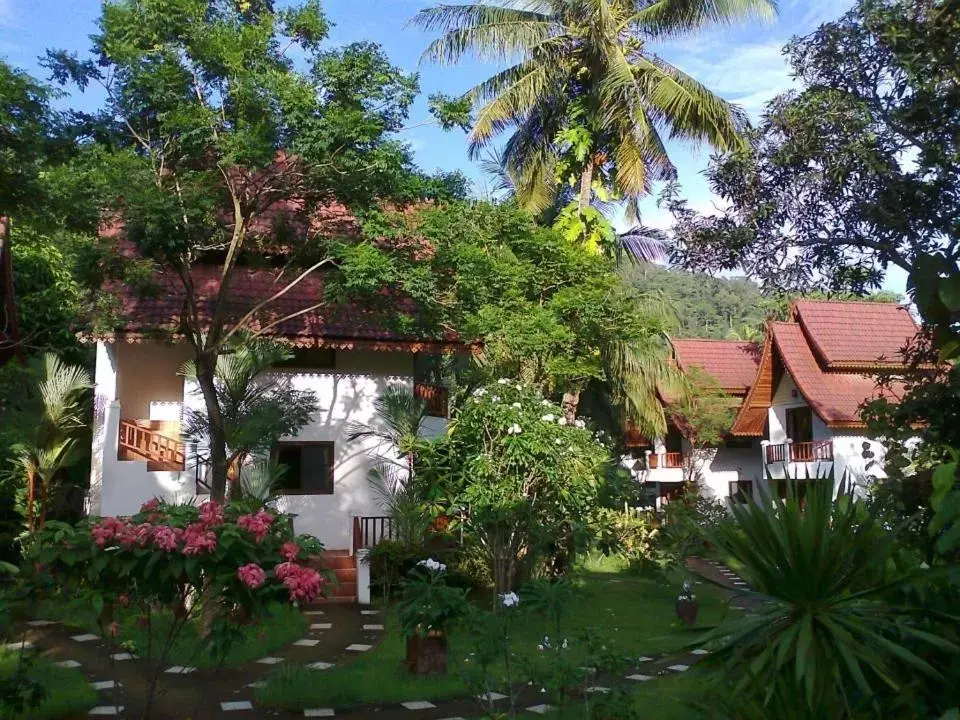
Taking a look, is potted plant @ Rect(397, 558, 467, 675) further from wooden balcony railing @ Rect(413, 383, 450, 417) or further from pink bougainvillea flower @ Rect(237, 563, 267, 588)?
→ wooden balcony railing @ Rect(413, 383, 450, 417)

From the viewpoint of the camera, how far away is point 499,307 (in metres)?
13.4

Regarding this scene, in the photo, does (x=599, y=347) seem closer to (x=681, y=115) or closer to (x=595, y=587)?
(x=595, y=587)

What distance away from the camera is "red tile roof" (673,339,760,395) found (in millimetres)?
28156

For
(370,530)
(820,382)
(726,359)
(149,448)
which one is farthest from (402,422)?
(726,359)

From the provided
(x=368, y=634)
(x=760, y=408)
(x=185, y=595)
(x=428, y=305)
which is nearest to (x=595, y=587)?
(x=368, y=634)

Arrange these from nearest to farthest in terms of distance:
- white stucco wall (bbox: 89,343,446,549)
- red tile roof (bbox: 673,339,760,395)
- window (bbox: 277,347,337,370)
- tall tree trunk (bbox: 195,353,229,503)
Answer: tall tree trunk (bbox: 195,353,229,503) < white stucco wall (bbox: 89,343,446,549) < window (bbox: 277,347,337,370) < red tile roof (bbox: 673,339,760,395)

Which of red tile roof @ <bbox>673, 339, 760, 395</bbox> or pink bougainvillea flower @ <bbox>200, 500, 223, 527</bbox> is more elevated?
red tile roof @ <bbox>673, 339, 760, 395</bbox>

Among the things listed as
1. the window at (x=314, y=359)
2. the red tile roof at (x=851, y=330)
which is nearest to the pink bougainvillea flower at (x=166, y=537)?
the window at (x=314, y=359)

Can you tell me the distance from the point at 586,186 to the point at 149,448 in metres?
9.30

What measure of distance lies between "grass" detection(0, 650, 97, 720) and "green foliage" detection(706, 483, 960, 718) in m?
4.64

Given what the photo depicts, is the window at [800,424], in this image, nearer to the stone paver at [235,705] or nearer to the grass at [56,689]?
the stone paver at [235,705]

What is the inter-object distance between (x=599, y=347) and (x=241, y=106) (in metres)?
6.94

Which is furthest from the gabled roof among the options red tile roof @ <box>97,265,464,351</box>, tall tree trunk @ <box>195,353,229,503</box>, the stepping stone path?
the stepping stone path

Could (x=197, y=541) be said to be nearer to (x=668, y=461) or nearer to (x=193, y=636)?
(x=193, y=636)
